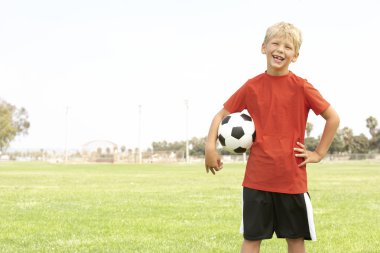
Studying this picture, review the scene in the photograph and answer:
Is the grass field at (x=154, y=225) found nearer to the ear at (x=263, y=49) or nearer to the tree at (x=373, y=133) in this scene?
the ear at (x=263, y=49)

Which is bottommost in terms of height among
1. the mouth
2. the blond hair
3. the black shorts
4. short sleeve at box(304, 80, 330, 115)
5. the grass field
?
the grass field

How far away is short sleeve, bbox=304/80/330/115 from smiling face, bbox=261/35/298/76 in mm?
223

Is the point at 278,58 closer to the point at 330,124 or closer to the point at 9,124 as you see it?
the point at 330,124

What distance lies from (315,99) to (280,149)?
1.57ft

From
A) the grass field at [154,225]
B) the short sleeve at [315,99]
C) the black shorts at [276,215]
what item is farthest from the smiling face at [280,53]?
the grass field at [154,225]

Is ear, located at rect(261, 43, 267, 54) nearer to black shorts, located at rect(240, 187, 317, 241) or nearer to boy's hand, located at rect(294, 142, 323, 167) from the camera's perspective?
boy's hand, located at rect(294, 142, 323, 167)

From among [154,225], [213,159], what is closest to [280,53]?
[213,159]

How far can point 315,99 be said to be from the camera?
4461 millimetres

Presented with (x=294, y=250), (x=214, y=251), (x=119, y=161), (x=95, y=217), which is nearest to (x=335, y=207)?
(x=95, y=217)

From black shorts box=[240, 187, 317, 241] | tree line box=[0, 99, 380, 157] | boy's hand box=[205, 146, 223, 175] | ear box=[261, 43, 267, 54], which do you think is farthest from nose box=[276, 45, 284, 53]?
tree line box=[0, 99, 380, 157]

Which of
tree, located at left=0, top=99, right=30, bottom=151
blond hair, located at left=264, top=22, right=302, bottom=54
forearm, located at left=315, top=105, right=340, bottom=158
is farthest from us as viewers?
tree, located at left=0, top=99, right=30, bottom=151

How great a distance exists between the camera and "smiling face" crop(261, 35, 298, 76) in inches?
172

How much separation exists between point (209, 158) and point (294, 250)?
0.99 m

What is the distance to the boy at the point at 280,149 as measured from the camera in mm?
4402
